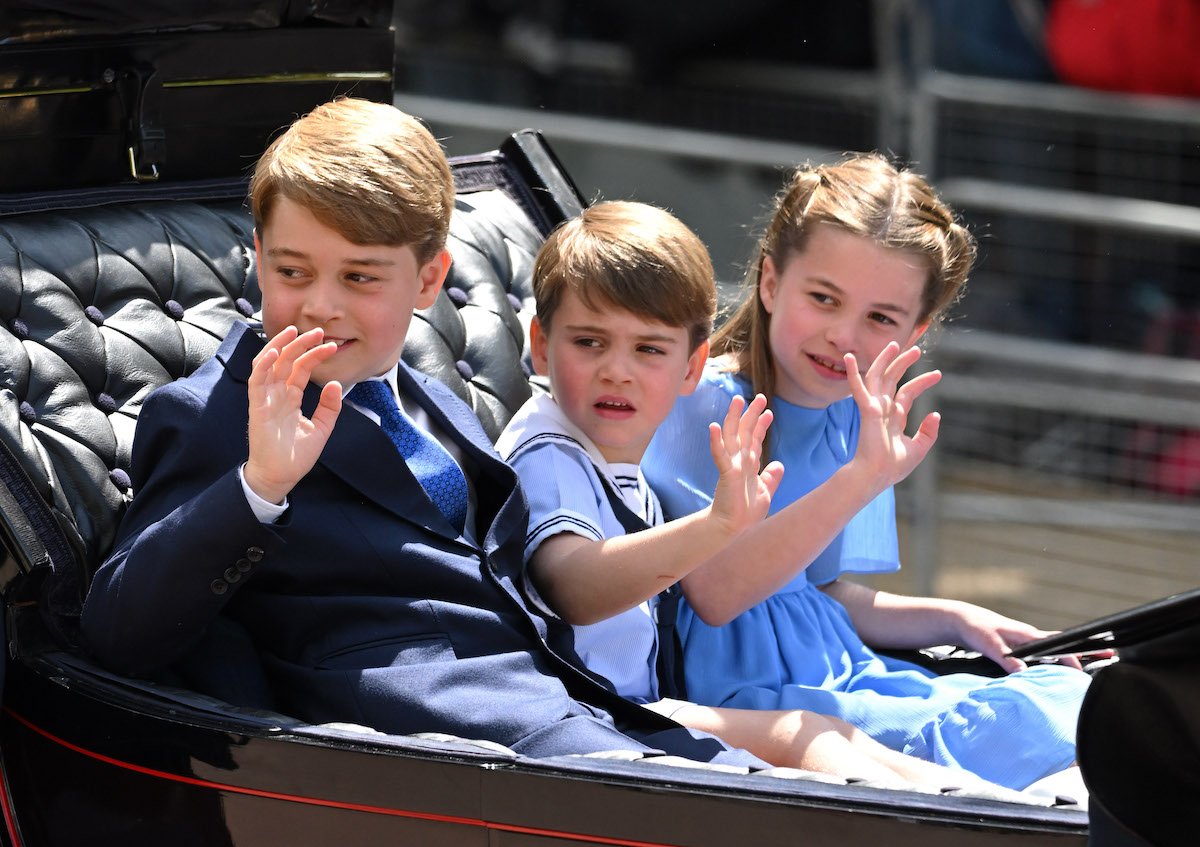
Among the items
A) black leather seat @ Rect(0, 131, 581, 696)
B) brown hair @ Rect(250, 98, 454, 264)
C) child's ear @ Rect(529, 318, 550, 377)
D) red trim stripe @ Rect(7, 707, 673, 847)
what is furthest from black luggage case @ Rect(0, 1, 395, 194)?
red trim stripe @ Rect(7, 707, 673, 847)

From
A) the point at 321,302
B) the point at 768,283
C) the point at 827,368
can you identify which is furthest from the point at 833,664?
the point at 321,302

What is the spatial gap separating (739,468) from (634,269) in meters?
0.32

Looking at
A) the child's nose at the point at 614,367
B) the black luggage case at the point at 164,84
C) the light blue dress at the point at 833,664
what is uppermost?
the black luggage case at the point at 164,84

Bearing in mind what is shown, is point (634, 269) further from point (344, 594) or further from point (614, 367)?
point (344, 594)

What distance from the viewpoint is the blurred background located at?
4.54 metres

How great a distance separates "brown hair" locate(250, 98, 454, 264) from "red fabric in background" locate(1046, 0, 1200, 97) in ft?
12.4

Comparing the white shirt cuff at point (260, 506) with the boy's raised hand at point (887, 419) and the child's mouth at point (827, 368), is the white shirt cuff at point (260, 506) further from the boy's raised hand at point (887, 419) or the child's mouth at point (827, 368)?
the child's mouth at point (827, 368)

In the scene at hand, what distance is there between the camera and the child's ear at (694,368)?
2.02 meters

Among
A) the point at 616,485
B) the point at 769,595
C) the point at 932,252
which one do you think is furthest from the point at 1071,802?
the point at 932,252

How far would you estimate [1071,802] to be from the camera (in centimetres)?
151

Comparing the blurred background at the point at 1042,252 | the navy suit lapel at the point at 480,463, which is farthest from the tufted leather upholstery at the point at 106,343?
the blurred background at the point at 1042,252

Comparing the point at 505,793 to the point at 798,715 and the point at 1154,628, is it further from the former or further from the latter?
the point at 1154,628

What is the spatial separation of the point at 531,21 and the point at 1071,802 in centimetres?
559

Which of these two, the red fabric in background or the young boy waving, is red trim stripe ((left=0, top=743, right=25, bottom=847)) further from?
the red fabric in background
